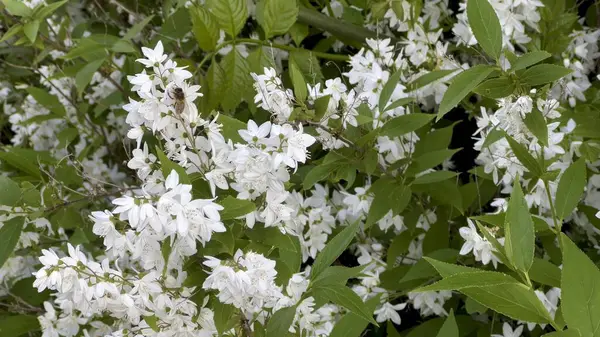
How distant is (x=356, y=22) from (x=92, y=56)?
693 mm

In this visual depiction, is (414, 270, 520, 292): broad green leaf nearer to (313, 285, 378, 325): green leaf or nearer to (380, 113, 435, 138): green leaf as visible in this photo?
(313, 285, 378, 325): green leaf

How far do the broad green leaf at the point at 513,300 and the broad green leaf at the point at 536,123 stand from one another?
45 cm

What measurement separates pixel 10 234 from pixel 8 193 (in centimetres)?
8

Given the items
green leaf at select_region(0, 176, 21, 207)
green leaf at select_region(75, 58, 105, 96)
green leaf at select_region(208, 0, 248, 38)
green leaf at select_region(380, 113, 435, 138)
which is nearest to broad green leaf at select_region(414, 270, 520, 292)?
green leaf at select_region(380, 113, 435, 138)

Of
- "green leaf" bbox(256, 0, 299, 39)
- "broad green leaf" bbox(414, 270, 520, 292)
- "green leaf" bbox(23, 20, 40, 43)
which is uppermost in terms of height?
"broad green leaf" bbox(414, 270, 520, 292)

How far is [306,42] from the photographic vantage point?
6.64 feet

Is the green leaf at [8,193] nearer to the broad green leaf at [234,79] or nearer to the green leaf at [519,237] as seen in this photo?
the broad green leaf at [234,79]

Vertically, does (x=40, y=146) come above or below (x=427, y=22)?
below

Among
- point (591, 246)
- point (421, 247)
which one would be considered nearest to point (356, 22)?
point (421, 247)

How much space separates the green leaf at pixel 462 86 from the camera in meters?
0.94

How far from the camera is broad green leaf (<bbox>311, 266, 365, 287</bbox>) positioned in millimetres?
1021

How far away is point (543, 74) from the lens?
3.53ft

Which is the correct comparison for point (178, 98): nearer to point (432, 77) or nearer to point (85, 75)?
point (432, 77)

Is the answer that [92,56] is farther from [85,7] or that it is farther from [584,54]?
[584,54]
